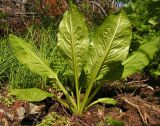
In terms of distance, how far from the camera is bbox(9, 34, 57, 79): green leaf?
11.7 feet

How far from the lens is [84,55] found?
3.53 metres

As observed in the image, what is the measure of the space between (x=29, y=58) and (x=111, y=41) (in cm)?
76

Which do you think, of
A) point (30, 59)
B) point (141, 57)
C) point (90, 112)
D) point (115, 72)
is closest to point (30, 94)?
point (30, 59)

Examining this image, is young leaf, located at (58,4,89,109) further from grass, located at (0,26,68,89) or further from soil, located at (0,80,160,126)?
grass, located at (0,26,68,89)

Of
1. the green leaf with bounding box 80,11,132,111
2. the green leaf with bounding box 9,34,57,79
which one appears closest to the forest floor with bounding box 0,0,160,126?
the green leaf with bounding box 9,34,57,79

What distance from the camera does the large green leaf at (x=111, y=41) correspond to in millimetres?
3408

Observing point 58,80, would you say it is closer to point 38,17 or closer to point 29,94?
point 29,94

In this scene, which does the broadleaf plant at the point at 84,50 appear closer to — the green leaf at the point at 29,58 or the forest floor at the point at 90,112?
the green leaf at the point at 29,58

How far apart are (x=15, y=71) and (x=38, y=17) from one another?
229 cm

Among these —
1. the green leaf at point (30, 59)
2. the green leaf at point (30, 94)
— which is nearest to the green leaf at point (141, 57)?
the green leaf at point (30, 59)

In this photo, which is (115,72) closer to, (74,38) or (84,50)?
(84,50)

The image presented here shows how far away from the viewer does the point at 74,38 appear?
348 centimetres

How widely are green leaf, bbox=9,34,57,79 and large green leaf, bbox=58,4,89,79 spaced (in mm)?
224

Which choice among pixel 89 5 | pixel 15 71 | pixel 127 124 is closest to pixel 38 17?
pixel 89 5
